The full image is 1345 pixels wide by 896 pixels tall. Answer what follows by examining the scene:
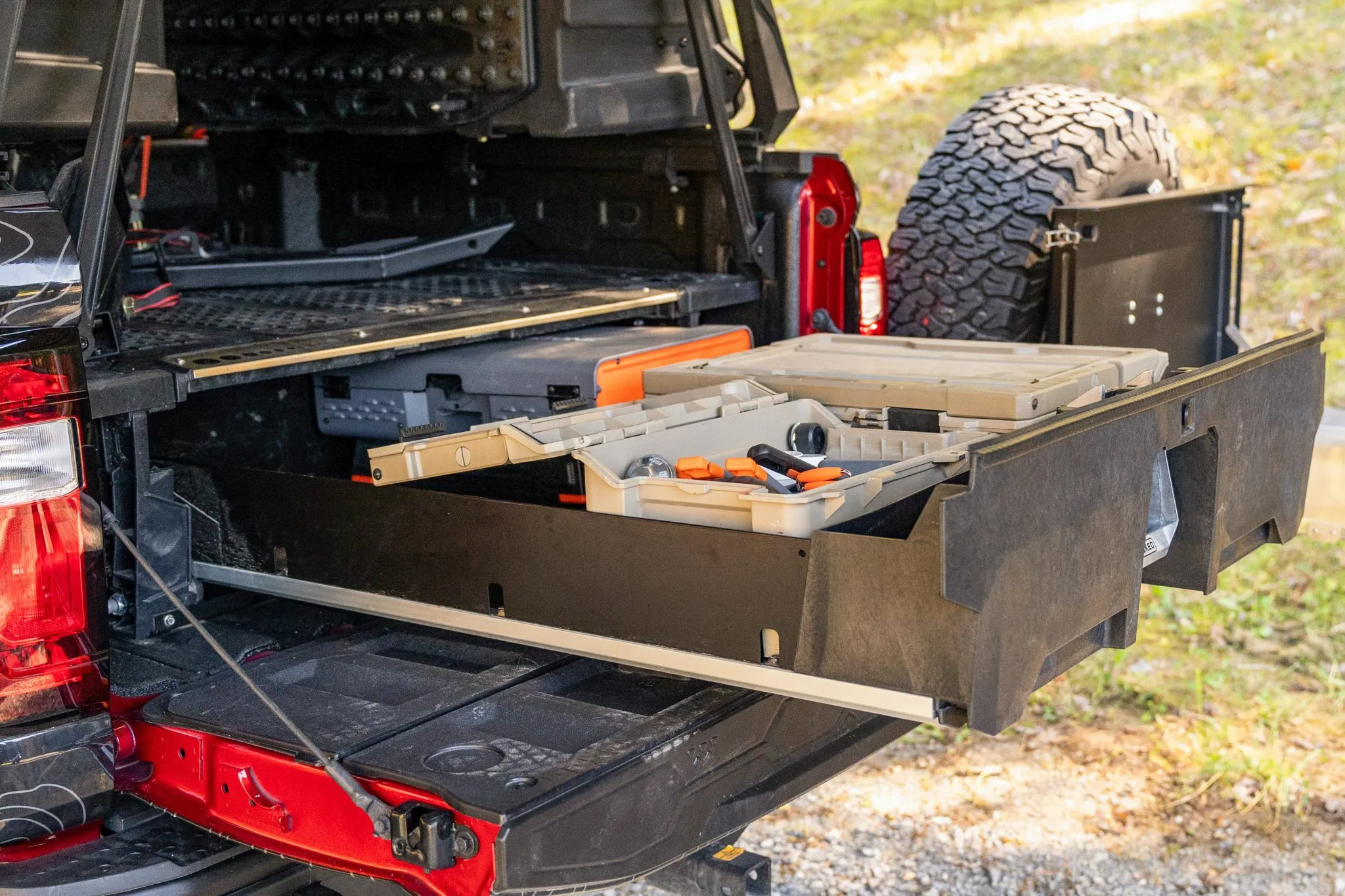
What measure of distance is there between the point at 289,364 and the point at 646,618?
3.06 ft

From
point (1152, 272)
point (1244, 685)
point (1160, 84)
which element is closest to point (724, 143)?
point (1152, 272)

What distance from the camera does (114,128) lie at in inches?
98.6

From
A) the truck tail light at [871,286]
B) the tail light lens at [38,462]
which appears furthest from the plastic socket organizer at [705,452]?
the truck tail light at [871,286]

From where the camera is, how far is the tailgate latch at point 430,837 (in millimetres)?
1911

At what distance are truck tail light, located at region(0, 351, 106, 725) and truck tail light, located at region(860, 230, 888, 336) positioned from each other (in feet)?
6.81

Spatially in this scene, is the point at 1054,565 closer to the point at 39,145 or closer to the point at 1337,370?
the point at 39,145

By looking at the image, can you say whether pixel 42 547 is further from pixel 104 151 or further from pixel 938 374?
pixel 938 374

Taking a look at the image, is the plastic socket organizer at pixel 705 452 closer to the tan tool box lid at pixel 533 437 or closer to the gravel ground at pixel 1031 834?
the tan tool box lid at pixel 533 437

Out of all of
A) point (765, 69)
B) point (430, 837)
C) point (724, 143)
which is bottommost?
point (430, 837)

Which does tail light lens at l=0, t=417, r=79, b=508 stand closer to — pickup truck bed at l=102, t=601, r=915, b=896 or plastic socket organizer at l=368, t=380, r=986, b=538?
pickup truck bed at l=102, t=601, r=915, b=896

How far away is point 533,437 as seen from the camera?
2.34 meters

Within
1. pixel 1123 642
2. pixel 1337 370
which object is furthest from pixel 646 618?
pixel 1337 370

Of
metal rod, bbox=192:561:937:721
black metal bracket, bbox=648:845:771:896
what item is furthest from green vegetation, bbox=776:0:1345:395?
metal rod, bbox=192:561:937:721

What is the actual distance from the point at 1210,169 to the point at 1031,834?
6.38 m
